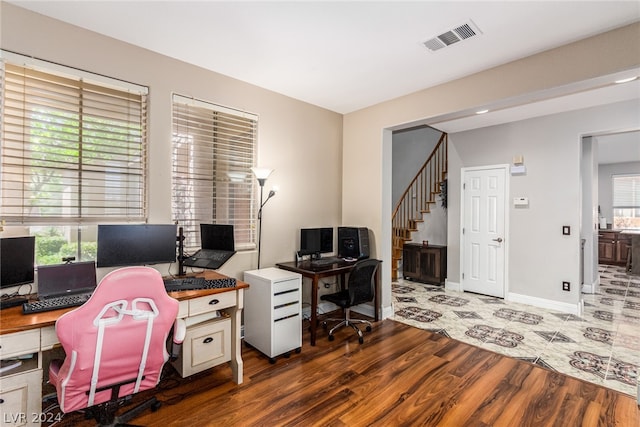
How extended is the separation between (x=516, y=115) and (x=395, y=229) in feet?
10.1

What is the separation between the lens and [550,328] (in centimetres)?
363

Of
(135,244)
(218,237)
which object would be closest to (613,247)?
(218,237)

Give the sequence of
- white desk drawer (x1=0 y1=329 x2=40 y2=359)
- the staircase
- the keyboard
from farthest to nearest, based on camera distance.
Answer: the staircase
the keyboard
white desk drawer (x1=0 y1=329 x2=40 y2=359)

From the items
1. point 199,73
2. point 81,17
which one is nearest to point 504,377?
point 199,73

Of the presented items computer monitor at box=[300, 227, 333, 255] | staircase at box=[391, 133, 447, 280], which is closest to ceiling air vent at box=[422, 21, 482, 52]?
computer monitor at box=[300, 227, 333, 255]

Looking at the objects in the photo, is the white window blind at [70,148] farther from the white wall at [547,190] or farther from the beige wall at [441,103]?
the white wall at [547,190]

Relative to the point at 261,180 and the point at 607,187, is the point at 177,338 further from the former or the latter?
the point at 607,187

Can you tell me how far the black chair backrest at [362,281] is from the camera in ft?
10.5

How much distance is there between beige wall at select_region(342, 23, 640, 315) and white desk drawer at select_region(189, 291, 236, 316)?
211 cm

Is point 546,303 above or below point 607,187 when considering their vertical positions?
below

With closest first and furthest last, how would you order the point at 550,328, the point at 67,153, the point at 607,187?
the point at 67,153
the point at 550,328
the point at 607,187

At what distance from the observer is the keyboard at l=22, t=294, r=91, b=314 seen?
1.83 meters

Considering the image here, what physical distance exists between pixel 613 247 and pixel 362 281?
8.02m

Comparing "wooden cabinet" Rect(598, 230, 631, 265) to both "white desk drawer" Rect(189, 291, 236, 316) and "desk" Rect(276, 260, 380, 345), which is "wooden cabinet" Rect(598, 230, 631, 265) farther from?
"white desk drawer" Rect(189, 291, 236, 316)
